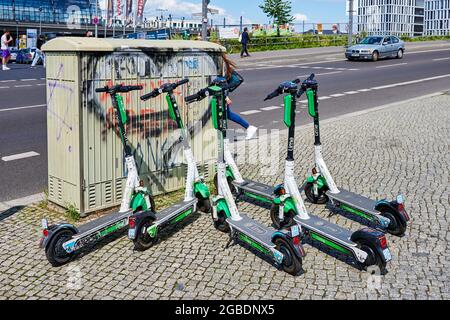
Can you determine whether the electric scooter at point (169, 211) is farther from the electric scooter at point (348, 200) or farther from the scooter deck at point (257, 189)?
the electric scooter at point (348, 200)

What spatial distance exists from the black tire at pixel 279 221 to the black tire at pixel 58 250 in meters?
1.97

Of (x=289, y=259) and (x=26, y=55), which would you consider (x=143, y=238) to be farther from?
(x=26, y=55)

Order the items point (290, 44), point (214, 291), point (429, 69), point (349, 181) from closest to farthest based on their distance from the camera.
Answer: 1. point (214, 291)
2. point (349, 181)
3. point (429, 69)
4. point (290, 44)

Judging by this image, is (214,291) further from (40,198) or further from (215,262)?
(40,198)

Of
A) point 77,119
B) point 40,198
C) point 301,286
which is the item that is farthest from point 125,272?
point 40,198

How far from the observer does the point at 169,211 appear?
211 inches

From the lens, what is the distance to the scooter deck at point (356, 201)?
5441 mm

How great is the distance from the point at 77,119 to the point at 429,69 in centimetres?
2347

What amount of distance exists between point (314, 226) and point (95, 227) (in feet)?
6.39

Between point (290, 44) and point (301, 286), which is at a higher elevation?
point (290, 44)

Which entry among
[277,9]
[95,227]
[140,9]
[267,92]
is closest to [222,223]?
[95,227]

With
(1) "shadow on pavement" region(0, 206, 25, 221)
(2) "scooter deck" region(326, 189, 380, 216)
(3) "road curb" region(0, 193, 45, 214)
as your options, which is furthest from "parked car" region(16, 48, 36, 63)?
(2) "scooter deck" region(326, 189, 380, 216)
